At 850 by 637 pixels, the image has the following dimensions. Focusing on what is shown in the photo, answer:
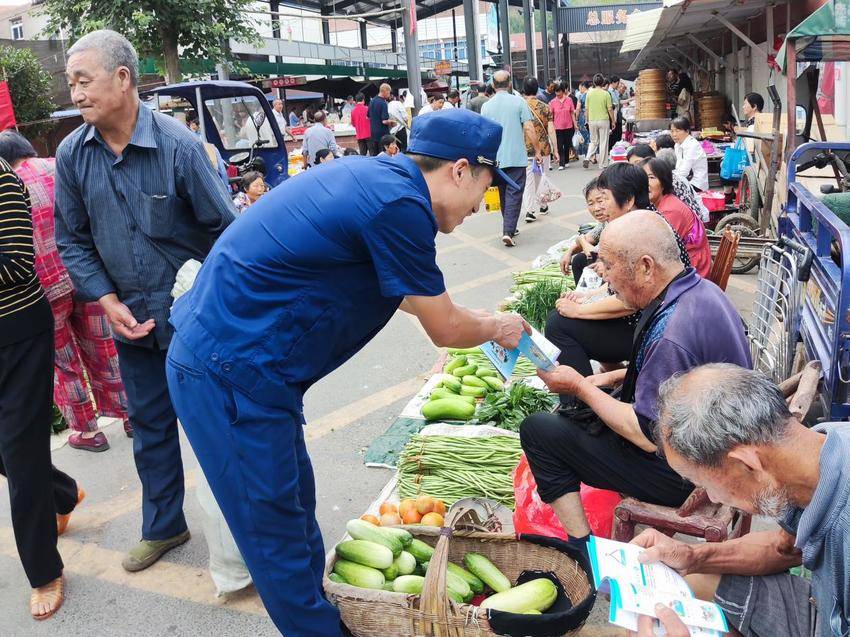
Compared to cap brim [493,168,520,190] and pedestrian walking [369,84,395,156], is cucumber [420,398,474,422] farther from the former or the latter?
pedestrian walking [369,84,395,156]

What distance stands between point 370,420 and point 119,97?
2.59 meters

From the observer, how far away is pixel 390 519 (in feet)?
10.6

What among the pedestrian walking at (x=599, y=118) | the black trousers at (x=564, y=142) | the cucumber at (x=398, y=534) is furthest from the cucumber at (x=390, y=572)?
the black trousers at (x=564, y=142)

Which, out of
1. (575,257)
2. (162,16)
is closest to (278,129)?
(162,16)

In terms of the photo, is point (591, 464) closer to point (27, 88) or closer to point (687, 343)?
point (687, 343)

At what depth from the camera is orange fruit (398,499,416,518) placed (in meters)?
3.37

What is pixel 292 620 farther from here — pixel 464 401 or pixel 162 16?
pixel 162 16

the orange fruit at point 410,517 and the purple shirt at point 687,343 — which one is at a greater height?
the purple shirt at point 687,343

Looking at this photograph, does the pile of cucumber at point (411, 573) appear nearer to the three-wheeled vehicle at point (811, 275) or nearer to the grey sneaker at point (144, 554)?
the grey sneaker at point (144, 554)

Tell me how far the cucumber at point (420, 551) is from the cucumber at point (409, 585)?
0.19 metres

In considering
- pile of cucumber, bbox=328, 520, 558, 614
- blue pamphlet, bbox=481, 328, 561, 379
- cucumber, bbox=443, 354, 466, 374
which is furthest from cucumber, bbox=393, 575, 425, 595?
cucumber, bbox=443, 354, 466, 374

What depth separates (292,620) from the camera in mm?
2359

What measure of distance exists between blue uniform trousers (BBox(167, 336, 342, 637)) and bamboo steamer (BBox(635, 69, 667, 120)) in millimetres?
17734

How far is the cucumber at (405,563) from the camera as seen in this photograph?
2826 millimetres
